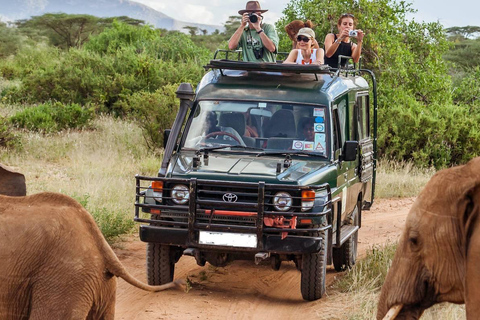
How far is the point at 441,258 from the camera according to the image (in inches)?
131

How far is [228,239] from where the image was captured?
23.5ft

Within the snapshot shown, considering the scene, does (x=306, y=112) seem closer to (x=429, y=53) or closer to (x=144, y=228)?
(x=144, y=228)

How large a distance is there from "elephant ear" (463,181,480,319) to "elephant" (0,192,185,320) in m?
1.93

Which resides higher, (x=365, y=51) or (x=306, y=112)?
(x=365, y=51)

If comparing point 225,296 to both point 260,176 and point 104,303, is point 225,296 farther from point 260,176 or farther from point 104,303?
point 104,303

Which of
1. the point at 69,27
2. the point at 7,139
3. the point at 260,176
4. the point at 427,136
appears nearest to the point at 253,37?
the point at 260,176

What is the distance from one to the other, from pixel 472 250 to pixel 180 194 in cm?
462

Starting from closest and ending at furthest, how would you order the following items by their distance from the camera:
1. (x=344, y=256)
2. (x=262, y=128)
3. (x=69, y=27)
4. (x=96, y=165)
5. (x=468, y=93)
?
(x=262, y=128)
(x=344, y=256)
(x=96, y=165)
(x=468, y=93)
(x=69, y=27)

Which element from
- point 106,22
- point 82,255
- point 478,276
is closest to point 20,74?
point 106,22

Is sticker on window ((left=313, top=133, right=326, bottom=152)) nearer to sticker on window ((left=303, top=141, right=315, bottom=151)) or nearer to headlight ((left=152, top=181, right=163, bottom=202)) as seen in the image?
sticker on window ((left=303, top=141, right=315, bottom=151))

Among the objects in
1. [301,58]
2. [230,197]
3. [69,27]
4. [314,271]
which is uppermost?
[69,27]

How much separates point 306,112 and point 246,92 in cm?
65

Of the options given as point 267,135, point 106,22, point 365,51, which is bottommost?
point 267,135

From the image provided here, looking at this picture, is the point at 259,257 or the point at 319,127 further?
the point at 319,127
